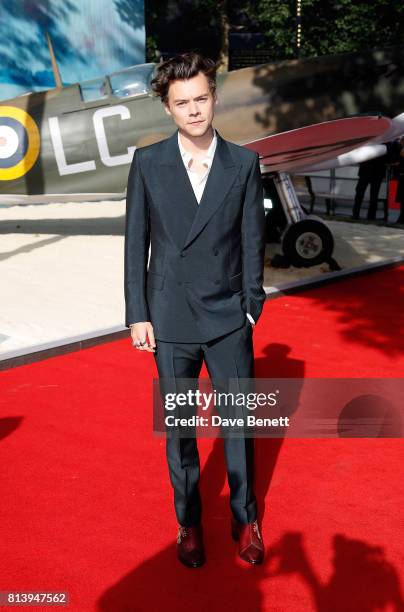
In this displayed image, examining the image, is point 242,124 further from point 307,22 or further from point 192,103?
point 307,22

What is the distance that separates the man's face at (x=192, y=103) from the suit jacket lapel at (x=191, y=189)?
0.49ft

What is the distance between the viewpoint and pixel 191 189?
9.32ft

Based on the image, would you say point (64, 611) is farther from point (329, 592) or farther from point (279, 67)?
point (279, 67)

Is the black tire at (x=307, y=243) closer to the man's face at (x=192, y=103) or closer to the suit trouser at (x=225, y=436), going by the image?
the suit trouser at (x=225, y=436)

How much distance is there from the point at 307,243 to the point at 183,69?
6688mm

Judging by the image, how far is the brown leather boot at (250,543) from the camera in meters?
3.12

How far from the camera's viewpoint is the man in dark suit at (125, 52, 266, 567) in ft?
9.21

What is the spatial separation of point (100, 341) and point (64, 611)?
3.74 metres

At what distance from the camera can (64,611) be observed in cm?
Result: 284

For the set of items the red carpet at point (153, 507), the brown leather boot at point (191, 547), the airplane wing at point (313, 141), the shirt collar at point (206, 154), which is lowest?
the red carpet at point (153, 507)

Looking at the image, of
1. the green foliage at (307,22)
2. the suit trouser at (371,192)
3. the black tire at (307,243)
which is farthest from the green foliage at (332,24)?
the black tire at (307,243)

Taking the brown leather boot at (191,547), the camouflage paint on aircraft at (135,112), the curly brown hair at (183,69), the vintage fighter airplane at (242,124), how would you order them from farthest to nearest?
the camouflage paint on aircraft at (135,112) < the vintage fighter airplane at (242,124) < the brown leather boot at (191,547) < the curly brown hair at (183,69)

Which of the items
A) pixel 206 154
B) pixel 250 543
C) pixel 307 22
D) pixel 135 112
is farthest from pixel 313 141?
pixel 307 22

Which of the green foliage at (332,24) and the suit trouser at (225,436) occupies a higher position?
the green foliage at (332,24)
